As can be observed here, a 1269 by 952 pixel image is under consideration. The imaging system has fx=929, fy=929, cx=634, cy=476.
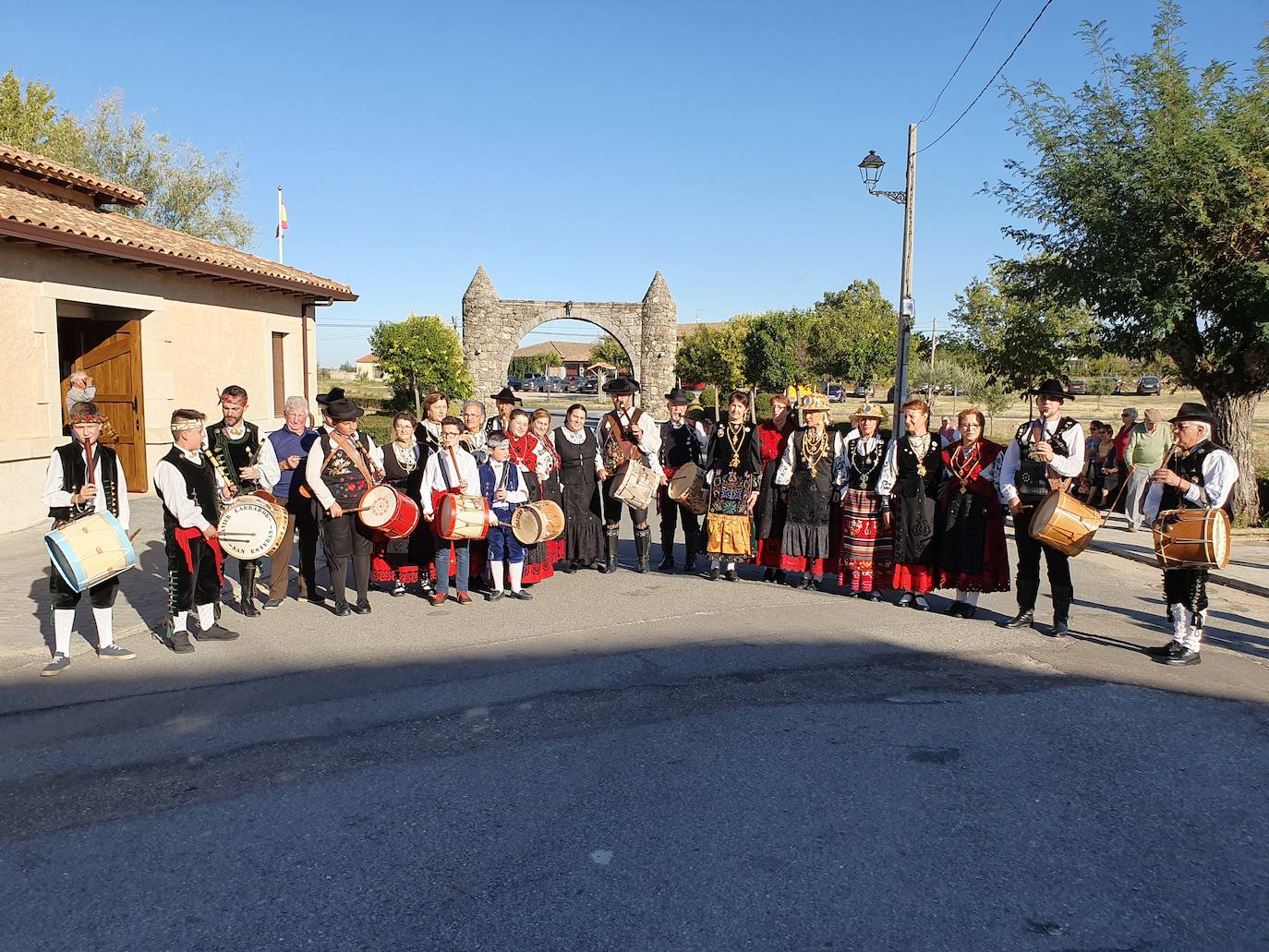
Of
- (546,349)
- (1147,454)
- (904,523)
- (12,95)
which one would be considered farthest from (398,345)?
(546,349)

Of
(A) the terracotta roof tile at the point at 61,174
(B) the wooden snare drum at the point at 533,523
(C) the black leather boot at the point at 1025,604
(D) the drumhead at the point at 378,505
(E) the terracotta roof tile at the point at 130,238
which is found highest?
(A) the terracotta roof tile at the point at 61,174

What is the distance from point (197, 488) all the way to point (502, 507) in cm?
263

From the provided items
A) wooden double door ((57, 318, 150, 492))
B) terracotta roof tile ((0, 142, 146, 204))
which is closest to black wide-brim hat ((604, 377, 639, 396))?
wooden double door ((57, 318, 150, 492))

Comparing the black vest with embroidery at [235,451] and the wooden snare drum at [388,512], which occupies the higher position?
the black vest with embroidery at [235,451]

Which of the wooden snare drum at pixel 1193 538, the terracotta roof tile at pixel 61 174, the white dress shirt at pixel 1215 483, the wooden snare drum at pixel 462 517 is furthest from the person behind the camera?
the terracotta roof tile at pixel 61 174

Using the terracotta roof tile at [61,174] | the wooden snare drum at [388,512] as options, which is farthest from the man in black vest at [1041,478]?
the terracotta roof tile at [61,174]

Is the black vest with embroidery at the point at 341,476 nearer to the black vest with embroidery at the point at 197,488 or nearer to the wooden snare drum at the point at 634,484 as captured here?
the black vest with embroidery at the point at 197,488

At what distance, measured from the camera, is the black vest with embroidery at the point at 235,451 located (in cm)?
758

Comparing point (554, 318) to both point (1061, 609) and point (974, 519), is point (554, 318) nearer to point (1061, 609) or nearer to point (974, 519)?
point (974, 519)

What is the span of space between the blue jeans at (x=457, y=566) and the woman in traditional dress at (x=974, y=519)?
13.9ft

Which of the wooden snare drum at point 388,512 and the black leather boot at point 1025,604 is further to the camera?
the wooden snare drum at point 388,512

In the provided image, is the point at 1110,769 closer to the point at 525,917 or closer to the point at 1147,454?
the point at 525,917

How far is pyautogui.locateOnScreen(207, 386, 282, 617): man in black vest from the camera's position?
24.8 feet

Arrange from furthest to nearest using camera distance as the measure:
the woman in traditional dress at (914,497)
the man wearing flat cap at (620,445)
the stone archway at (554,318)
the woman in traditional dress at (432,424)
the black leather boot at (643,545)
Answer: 1. the stone archway at (554,318)
2. the black leather boot at (643,545)
3. the man wearing flat cap at (620,445)
4. the woman in traditional dress at (432,424)
5. the woman in traditional dress at (914,497)
